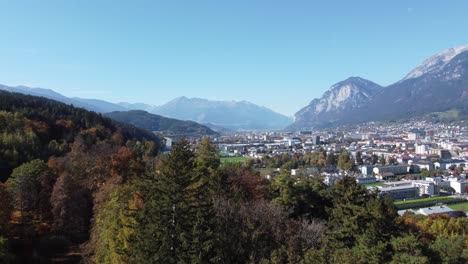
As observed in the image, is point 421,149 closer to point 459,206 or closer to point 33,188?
point 459,206

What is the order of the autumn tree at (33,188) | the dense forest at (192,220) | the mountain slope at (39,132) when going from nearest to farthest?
the dense forest at (192,220) → the autumn tree at (33,188) → the mountain slope at (39,132)

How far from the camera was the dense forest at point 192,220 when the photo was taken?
961 centimetres

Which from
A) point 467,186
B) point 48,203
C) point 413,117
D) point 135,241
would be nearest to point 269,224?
point 135,241

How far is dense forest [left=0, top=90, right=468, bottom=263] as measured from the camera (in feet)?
31.5

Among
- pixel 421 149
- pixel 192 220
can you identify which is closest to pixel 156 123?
pixel 421 149

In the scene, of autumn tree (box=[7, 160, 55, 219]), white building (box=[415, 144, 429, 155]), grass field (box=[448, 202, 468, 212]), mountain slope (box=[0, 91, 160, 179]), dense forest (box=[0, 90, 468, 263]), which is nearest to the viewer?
dense forest (box=[0, 90, 468, 263])

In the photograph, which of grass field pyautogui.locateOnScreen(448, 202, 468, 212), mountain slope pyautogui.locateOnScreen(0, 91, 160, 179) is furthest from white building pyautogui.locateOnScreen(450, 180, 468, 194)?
mountain slope pyautogui.locateOnScreen(0, 91, 160, 179)

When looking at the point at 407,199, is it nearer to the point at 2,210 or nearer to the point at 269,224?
the point at 269,224

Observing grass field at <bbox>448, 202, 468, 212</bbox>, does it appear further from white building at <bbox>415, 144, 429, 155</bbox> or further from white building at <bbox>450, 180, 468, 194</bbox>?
white building at <bbox>415, 144, 429, 155</bbox>

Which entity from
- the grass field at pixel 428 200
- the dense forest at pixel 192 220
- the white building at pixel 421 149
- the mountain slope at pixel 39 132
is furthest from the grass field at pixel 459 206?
the white building at pixel 421 149

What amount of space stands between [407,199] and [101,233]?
38.5 meters

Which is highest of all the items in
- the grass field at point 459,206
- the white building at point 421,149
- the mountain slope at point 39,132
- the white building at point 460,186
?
the mountain slope at point 39,132

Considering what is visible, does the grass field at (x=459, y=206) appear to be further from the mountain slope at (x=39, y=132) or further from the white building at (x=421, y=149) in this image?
the white building at (x=421, y=149)

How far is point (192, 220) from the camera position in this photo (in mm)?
9781
